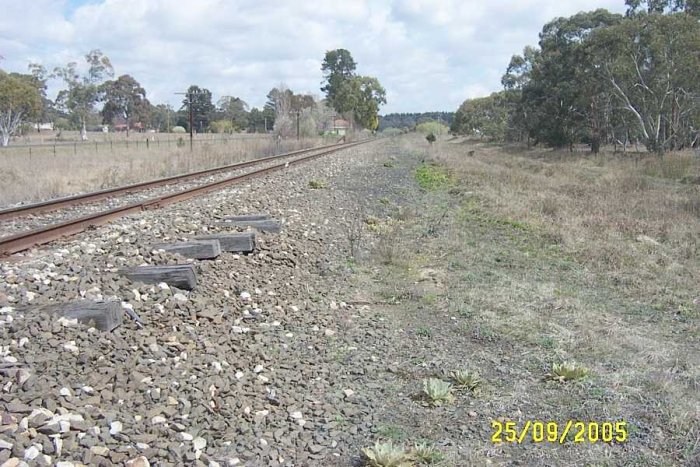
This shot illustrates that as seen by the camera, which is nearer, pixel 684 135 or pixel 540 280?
pixel 540 280

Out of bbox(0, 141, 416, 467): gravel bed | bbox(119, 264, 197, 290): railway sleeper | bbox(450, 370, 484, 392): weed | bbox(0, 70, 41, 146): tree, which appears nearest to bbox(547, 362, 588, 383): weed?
bbox(450, 370, 484, 392): weed

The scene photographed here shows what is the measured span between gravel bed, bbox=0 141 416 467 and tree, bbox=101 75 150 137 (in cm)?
9091

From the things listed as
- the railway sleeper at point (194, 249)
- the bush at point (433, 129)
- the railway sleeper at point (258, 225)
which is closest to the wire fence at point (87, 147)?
the railway sleeper at point (258, 225)

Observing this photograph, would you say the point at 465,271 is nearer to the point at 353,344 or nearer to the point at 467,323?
the point at 467,323

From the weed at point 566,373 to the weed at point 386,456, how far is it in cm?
158

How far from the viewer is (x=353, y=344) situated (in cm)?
495

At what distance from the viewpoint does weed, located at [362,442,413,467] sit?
3125 mm

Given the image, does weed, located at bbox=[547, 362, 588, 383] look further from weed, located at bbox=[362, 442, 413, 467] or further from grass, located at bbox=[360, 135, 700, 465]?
weed, located at bbox=[362, 442, 413, 467]

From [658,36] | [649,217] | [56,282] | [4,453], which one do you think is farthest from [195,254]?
[658,36]

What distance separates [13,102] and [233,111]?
8036 cm

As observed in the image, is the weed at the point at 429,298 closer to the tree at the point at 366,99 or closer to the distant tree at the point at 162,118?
the tree at the point at 366,99

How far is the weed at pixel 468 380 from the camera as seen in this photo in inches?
163

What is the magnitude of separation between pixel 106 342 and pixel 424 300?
3375 mm

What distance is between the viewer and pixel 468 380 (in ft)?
13.6
